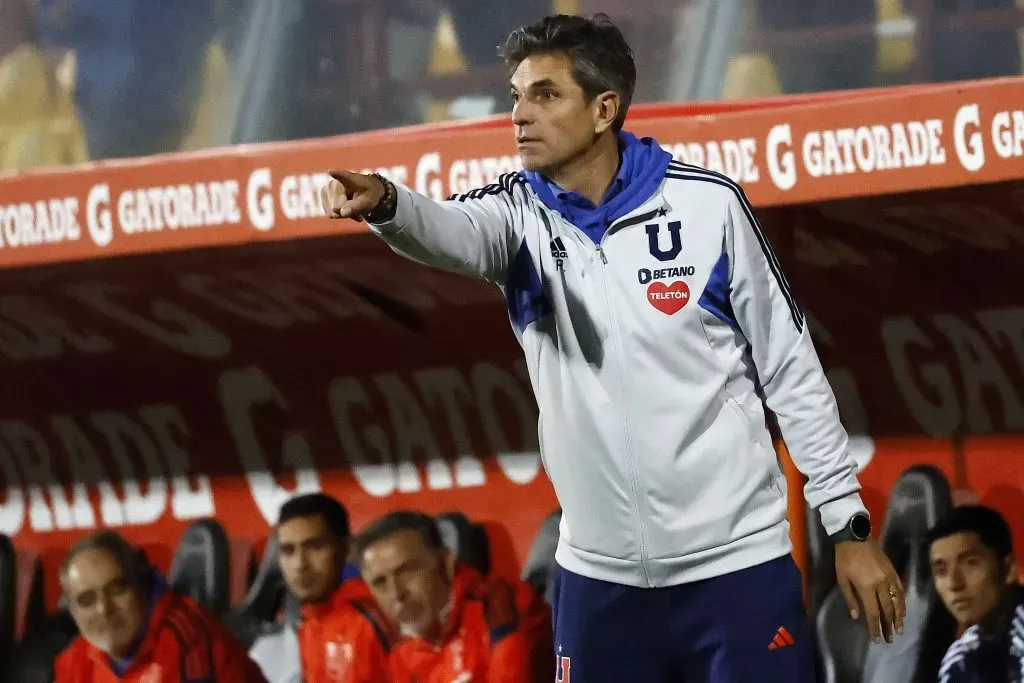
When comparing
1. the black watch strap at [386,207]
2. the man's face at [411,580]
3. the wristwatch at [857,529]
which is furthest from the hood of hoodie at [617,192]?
the man's face at [411,580]

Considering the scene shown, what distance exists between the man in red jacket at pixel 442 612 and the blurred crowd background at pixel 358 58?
3.73 feet

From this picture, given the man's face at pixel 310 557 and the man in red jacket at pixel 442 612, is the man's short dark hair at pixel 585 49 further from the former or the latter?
the man's face at pixel 310 557

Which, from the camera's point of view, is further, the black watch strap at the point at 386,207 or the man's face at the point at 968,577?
the man's face at the point at 968,577

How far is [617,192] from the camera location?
215 centimetres

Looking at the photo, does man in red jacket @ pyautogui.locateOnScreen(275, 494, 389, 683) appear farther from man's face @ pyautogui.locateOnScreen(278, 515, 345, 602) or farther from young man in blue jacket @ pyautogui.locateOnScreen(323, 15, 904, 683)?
young man in blue jacket @ pyautogui.locateOnScreen(323, 15, 904, 683)

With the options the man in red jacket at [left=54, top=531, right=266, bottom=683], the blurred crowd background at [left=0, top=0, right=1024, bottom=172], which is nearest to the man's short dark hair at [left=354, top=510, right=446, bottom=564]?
the man in red jacket at [left=54, top=531, right=266, bottom=683]

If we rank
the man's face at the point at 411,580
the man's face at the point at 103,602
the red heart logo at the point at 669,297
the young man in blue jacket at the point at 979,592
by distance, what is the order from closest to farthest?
1. the red heart logo at the point at 669,297
2. the young man in blue jacket at the point at 979,592
3. the man's face at the point at 411,580
4. the man's face at the point at 103,602

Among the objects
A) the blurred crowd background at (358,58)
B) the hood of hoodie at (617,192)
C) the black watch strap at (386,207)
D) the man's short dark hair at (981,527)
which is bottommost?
the man's short dark hair at (981,527)

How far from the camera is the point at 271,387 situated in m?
4.91

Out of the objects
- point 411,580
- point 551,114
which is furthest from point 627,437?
point 411,580

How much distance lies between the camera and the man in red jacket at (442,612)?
151 inches

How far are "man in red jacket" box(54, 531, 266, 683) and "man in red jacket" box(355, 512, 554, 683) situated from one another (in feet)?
1.59

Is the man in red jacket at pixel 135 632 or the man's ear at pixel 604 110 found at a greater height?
the man's ear at pixel 604 110

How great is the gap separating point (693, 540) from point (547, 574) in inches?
88.6
